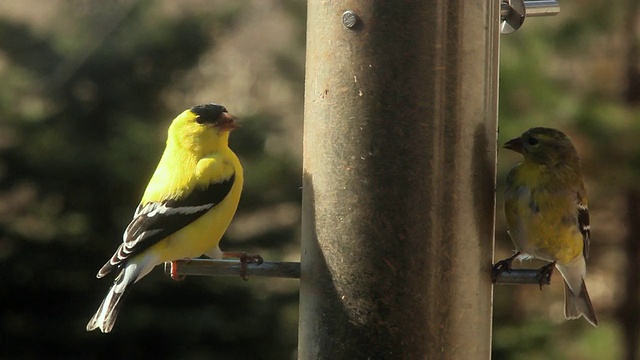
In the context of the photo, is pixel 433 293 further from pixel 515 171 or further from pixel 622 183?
pixel 622 183

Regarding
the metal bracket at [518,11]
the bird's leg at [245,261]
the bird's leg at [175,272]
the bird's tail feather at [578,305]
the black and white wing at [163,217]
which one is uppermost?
the metal bracket at [518,11]

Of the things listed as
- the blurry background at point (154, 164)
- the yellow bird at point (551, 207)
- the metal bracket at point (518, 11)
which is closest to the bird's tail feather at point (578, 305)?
Result: the yellow bird at point (551, 207)

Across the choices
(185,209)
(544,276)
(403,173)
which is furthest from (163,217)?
(544,276)

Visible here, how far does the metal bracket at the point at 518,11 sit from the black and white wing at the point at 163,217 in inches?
49.1

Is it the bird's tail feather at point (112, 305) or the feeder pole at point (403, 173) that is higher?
the feeder pole at point (403, 173)

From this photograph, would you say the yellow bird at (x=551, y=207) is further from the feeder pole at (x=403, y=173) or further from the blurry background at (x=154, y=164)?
the blurry background at (x=154, y=164)

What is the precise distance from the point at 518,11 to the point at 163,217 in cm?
159

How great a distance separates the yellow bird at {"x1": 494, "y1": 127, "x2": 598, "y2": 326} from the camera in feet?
12.5

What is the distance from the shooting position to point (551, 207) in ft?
12.6

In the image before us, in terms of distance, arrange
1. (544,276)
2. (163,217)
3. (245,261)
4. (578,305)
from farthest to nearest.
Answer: (578,305)
(163,217)
(245,261)
(544,276)

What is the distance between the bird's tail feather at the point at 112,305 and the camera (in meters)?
3.64

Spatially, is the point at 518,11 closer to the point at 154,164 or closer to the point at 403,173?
the point at 403,173

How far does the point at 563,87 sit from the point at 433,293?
5.65 m

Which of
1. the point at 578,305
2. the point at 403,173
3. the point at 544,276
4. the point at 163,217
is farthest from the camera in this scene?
the point at 578,305
